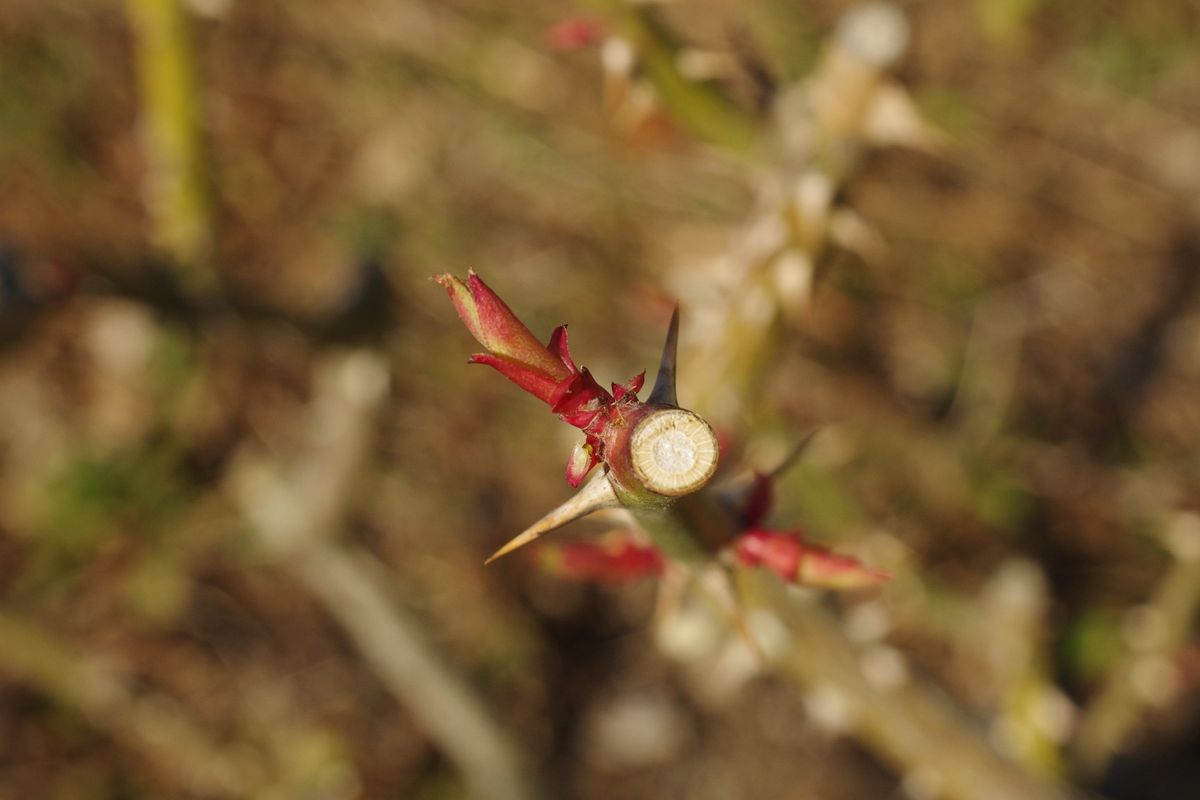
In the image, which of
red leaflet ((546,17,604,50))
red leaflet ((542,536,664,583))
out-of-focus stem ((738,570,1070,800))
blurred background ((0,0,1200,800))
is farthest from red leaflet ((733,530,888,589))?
blurred background ((0,0,1200,800))

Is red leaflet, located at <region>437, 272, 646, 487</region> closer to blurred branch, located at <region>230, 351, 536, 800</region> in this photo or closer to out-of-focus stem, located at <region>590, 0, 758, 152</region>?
out-of-focus stem, located at <region>590, 0, 758, 152</region>

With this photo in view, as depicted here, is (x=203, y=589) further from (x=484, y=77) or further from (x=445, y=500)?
(x=484, y=77)

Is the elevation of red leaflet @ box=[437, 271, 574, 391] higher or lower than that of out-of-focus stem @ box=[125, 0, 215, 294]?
lower

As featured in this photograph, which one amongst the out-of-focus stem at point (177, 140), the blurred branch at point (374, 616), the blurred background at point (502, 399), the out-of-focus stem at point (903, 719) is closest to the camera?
the out-of-focus stem at point (903, 719)

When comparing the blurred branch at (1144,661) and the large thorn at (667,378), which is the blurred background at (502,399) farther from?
the large thorn at (667,378)

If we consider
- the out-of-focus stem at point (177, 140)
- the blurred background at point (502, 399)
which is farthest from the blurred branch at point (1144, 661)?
the out-of-focus stem at point (177, 140)

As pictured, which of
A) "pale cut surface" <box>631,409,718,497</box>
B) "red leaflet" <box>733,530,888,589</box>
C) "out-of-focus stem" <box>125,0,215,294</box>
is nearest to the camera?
"pale cut surface" <box>631,409,718,497</box>

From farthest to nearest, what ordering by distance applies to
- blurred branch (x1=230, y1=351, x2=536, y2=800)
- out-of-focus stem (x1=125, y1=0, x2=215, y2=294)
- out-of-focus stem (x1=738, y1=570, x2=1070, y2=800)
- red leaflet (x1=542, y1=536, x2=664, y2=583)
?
1. blurred branch (x1=230, y1=351, x2=536, y2=800)
2. out-of-focus stem (x1=125, y1=0, x2=215, y2=294)
3. out-of-focus stem (x1=738, y1=570, x2=1070, y2=800)
4. red leaflet (x1=542, y1=536, x2=664, y2=583)

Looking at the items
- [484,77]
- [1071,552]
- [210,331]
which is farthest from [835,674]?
[484,77]
